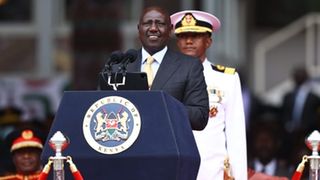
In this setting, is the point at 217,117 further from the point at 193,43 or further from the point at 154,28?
the point at 154,28

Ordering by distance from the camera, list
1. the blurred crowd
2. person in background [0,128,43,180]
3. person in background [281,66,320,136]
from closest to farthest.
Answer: person in background [0,128,43,180] < the blurred crowd < person in background [281,66,320,136]

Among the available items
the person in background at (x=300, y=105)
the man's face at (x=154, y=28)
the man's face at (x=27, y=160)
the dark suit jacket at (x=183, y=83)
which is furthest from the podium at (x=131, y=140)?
the person in background at (x=300, y=105)

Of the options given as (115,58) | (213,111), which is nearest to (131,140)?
(115,58)

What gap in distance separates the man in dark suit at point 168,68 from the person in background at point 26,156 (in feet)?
9.46

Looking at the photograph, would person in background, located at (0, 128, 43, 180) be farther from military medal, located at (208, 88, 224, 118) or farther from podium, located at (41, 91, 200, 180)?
podium, located at (41, 91, 200, 180)

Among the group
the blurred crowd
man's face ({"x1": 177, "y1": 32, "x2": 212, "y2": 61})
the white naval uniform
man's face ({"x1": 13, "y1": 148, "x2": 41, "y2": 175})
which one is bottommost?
the blurred crowd

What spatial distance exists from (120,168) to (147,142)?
23cm

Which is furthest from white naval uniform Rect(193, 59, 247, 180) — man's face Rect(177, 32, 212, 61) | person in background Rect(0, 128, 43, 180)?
person in background Rect(0, 128, 43, 180)

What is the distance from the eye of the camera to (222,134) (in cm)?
1077

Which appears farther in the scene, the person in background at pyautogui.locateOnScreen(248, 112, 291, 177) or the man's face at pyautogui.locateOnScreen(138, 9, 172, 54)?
the person in background at pyautogui.locateOnScreen(248, 112, 291, 177)

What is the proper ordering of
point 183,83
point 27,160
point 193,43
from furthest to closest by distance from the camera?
point 27,160 < point 193,43 < point 183,83

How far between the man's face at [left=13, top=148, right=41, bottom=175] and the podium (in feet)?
11.3

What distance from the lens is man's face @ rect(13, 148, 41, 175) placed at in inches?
487

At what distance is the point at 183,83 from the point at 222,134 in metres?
1.35
